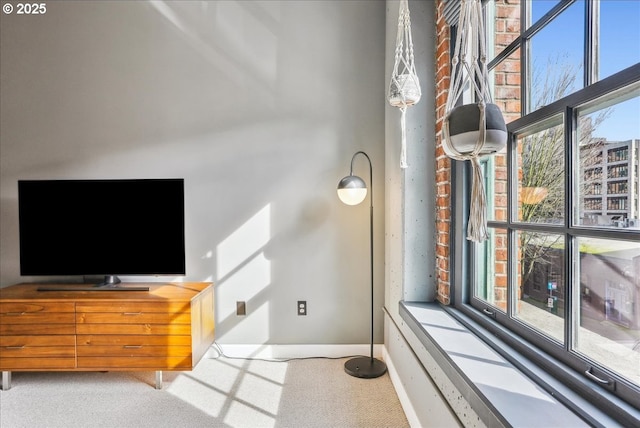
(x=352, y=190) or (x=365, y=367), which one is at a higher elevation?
(x=352, y=190)

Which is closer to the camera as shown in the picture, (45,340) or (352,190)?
(45,340)

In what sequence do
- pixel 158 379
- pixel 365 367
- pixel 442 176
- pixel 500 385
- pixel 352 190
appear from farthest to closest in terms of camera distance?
pixel 365 367 → pixel 352 190 → pixel 158 379 → pixel 442 176 → pixel 500 385

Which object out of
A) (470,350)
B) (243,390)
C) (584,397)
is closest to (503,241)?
(470,350)

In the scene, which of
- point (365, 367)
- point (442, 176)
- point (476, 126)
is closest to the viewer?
point (476, 126)

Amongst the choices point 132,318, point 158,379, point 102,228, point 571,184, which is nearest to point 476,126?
point 571,184

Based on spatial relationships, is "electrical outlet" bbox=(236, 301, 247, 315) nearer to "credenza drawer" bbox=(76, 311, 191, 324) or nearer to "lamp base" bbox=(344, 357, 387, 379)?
"credenza drawer" bbox=(76, 311, 191, 324)

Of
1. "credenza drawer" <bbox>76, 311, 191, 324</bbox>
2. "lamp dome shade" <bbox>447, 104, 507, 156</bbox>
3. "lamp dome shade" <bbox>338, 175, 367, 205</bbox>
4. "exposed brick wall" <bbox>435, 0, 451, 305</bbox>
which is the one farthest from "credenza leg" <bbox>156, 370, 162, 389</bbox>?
"lamp dome shade" <bbox>447, 104, 507, 156</bbox>

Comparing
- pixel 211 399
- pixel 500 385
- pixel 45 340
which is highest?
pixel 500 385

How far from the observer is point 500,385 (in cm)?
111

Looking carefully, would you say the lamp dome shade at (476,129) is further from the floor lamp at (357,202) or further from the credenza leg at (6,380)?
the credenza leg at (6,380)

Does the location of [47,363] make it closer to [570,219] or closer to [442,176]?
[442,176]

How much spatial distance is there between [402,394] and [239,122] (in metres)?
2.18

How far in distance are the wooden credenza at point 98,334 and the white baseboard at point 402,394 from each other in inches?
50.4

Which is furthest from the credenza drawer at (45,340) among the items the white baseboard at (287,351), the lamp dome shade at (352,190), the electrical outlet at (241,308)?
the lamp dome shade at (352,190)
